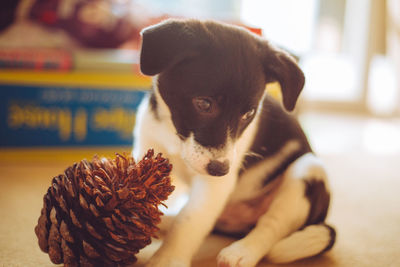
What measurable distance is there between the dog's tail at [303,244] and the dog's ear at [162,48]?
0.68 meters

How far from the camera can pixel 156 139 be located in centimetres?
144

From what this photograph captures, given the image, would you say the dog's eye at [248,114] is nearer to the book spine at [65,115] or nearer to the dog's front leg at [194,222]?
the dog's front leg at [194,222]

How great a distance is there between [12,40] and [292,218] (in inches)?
85.2

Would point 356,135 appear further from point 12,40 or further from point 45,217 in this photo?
point 45,217

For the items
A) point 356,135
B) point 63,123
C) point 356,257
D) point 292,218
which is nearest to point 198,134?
point 292,218

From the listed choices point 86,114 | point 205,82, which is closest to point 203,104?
point 205,82

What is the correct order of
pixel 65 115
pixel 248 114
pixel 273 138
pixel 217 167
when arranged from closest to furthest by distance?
pixel 217 167, pixel 248 114, pixel 273 138, pixel 65 115

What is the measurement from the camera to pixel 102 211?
1.05 meters

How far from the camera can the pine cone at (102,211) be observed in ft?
3.44

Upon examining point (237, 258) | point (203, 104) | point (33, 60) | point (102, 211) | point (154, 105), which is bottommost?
point (237, 258)

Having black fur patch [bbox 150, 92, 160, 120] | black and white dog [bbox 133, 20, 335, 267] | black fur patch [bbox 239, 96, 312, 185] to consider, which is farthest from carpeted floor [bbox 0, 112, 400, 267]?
black fur patch [bbox 150, 92, 160, 120]

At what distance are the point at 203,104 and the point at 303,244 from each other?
569 millimetres

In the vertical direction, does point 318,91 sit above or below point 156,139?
below

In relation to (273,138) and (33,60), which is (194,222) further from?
(33,60)
